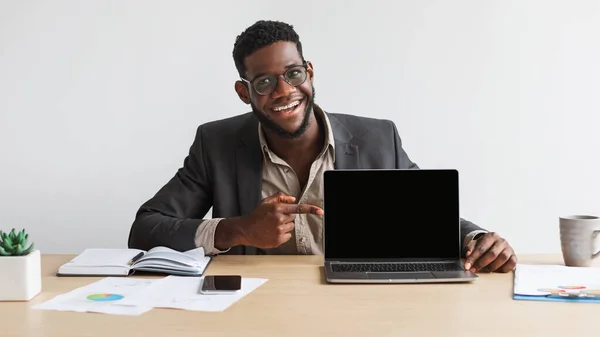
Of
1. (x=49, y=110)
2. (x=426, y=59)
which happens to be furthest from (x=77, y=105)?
(x=426, y=59)

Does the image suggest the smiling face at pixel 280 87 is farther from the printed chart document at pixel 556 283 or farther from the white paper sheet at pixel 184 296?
the printed chart document at pixel 556 283

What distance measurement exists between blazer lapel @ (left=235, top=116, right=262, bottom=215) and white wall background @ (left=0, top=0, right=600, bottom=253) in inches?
31.4

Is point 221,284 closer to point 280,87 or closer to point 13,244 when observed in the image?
point 13,244

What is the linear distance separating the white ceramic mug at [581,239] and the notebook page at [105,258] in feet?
3.70

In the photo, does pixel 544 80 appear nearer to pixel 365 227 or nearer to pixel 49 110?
pixel 365 227

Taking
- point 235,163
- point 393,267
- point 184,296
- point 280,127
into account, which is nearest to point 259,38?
point 280,127

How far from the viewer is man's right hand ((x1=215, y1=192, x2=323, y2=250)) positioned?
184cm

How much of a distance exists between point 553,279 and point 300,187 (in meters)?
0.90

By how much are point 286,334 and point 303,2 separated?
2.05m

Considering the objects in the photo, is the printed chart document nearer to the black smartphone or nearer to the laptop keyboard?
the laptop keyboard

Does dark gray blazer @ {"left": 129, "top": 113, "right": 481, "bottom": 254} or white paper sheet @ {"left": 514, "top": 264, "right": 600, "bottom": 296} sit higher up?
dark gray blazer @ {"left": 129, "top": 113, "right": 481, "bottom": 254}

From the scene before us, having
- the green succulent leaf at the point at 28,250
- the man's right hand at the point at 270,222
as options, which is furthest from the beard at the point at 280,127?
the green succulent leaf at the point at 28,250

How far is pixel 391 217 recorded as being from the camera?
179cm

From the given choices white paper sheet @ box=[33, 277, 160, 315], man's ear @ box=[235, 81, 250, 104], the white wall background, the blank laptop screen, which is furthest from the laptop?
the white wall background
